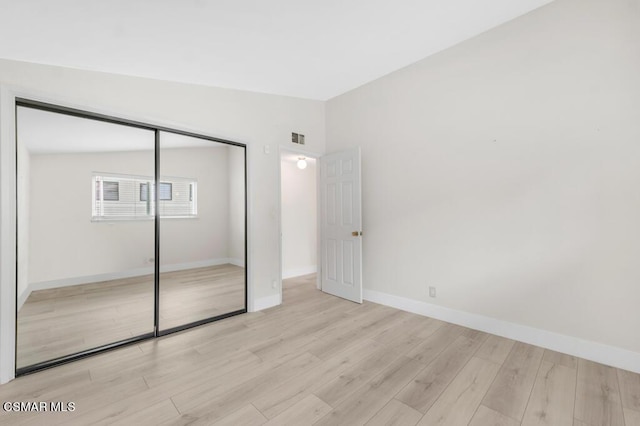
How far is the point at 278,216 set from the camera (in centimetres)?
369

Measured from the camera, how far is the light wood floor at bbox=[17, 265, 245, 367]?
234 centimetres

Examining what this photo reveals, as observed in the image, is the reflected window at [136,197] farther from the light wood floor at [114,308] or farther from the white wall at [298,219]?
the white wall at [298,219]

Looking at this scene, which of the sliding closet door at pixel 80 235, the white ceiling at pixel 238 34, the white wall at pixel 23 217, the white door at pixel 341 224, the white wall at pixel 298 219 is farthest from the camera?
the white wall at pixel 298 219

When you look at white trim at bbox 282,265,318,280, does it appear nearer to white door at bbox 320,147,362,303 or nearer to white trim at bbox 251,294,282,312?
white door at bbox 320,147,362,303

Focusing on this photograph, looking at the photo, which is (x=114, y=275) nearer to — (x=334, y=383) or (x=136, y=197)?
(x=136, y=197)

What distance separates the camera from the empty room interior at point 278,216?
1835 mm

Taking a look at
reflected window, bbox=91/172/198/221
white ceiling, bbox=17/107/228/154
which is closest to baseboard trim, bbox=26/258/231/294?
reflected window, bbox=91/172/198/221

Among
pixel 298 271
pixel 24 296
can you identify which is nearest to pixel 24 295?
pixel 24 296

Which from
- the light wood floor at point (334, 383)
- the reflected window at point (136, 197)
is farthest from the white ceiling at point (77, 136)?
the light wood floor at point (334, 383)

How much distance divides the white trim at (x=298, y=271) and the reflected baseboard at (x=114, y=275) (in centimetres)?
184

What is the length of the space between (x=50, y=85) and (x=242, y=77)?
65.3 inches

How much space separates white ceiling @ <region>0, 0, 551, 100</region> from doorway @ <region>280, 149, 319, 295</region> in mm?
2285

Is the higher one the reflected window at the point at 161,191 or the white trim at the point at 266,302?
the reflected window at the point at 161,191

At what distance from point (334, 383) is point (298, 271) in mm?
3471
